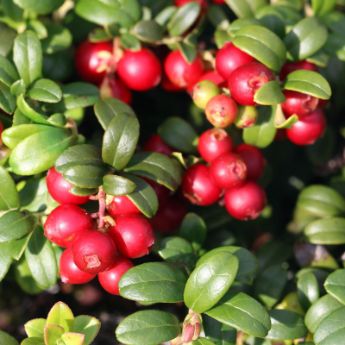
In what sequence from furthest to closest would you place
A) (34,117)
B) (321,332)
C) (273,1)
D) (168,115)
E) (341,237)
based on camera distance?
(168,115)
(273,1)
(341,237)
(34,117)
(321,332)

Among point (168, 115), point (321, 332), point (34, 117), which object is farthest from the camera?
point (168, 115)

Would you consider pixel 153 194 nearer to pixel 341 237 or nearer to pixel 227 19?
pixel 341 237

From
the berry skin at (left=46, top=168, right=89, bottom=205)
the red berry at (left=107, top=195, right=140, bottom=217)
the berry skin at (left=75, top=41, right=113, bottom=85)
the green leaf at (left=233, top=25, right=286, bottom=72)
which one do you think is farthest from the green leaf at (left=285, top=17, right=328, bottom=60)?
the berry skin at (left=46, top=168, right=89, bottom=205)

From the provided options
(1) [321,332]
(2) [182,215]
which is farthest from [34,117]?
(1) [321,332]

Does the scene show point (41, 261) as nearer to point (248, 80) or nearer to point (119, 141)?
point (119, 141)

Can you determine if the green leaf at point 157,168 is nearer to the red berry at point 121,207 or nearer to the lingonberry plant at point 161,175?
the lingonberry plant at point 161,175

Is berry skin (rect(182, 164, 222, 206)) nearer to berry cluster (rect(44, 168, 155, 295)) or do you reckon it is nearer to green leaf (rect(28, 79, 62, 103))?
berry cluster (rect(44, 168, 155, 295))
